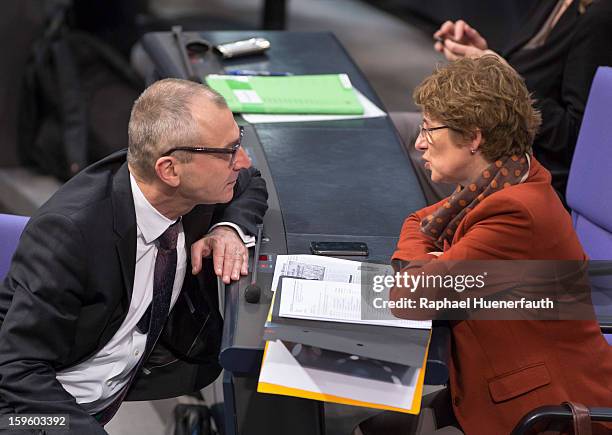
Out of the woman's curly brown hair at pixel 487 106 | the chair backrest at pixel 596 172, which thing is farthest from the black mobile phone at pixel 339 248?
the chair backrest at pixel 596 172

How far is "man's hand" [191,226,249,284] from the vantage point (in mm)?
2109

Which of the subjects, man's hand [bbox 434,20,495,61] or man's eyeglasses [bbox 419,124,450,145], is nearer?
man's eyeglasses [bbox 419,124,450,145]

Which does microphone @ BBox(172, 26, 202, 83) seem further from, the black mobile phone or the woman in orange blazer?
the woman in orange blazer

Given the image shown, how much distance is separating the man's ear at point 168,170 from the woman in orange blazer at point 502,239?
0.52 m

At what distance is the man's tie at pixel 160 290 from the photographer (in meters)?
2.18

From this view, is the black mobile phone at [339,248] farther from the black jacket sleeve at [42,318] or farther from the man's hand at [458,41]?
the man's hand at [458,41]

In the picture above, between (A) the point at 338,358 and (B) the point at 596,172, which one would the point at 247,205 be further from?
(B) the point at 596,172

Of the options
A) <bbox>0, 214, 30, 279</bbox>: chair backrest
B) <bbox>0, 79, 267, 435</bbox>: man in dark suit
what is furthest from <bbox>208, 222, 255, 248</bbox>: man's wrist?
<bbox>0, 214, 30, 279</bbox>: chair backrest

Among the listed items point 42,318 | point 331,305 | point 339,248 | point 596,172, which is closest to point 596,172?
point 596,172

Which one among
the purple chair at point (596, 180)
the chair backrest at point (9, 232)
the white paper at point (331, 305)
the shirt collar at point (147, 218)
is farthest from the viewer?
the purple chair at point (596, 180)

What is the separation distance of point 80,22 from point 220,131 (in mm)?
3967

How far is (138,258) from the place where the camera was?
2146 mm

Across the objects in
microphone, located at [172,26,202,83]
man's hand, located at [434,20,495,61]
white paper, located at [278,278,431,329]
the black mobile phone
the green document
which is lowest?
microphone, located at [172,26,202,83]

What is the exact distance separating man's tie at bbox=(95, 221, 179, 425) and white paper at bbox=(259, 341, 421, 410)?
1.60 feet
